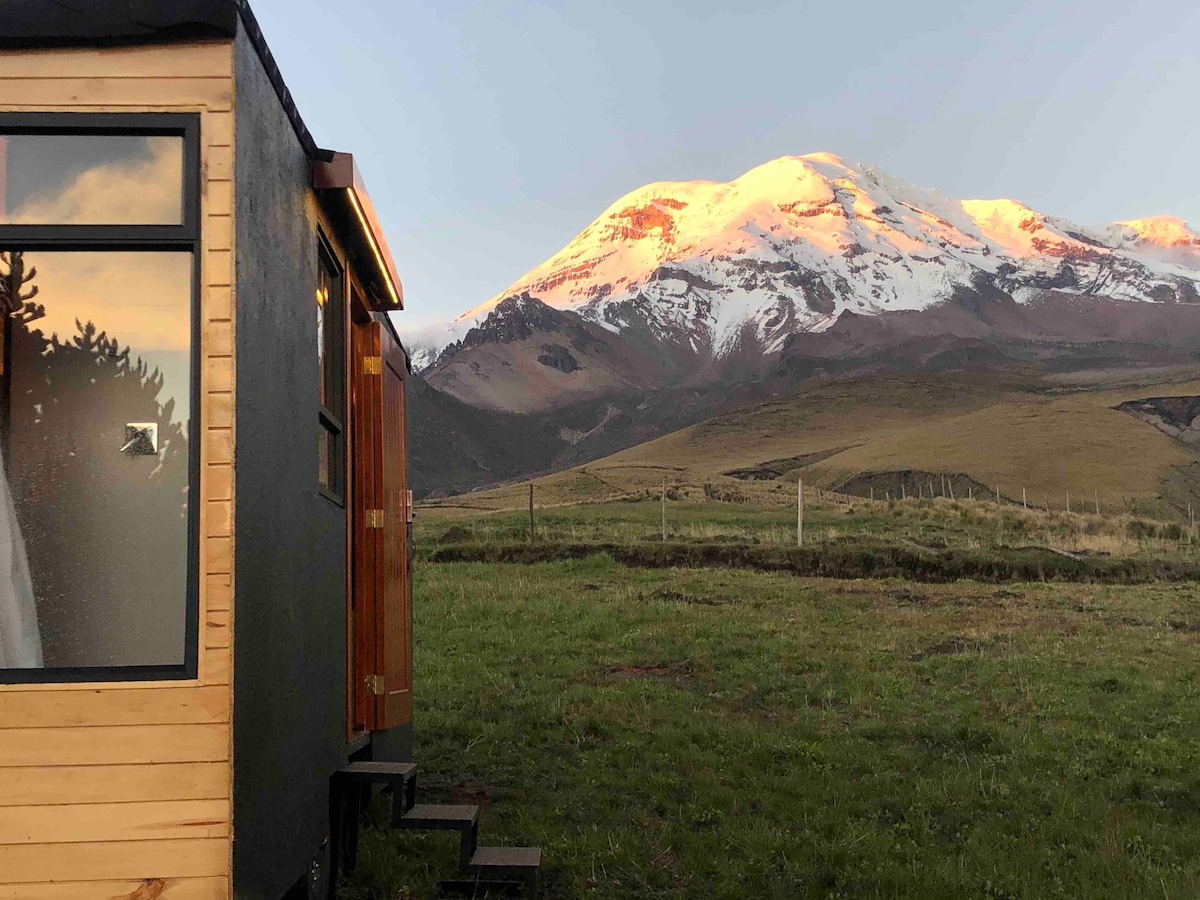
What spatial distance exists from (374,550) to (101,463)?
237 centimetres

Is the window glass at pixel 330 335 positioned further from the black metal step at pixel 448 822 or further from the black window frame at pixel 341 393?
the black metal step at pixel 448 822

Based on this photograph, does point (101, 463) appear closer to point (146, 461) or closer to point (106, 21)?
point (146, 461)

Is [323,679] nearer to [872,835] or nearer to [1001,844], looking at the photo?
[872,835]

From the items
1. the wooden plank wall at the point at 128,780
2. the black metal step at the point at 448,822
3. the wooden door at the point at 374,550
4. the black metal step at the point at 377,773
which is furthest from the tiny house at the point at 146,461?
the wooden door at the point at 374,550

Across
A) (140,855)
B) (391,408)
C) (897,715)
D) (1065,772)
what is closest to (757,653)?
(897,715)

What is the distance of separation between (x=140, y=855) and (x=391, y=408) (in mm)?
3497

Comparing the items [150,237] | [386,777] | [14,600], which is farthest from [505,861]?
[150,237]

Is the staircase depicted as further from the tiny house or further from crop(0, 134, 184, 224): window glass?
crop(0, 134, 184, 224): window glass

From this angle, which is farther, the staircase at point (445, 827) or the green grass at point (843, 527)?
the green grass at point (843, 527)

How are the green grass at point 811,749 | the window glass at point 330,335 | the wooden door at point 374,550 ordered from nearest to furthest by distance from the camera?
the window glass at point 330,335, the green grass at point 811,749, the wooden door at point 374,550

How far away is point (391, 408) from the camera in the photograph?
6477 mm

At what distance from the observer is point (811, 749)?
8023 mm

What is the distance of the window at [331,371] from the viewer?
17.3ft

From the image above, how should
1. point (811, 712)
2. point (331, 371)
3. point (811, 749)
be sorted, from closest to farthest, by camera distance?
1. point (331, 371)
2. point (811, 749)
3. point (811, 712)
